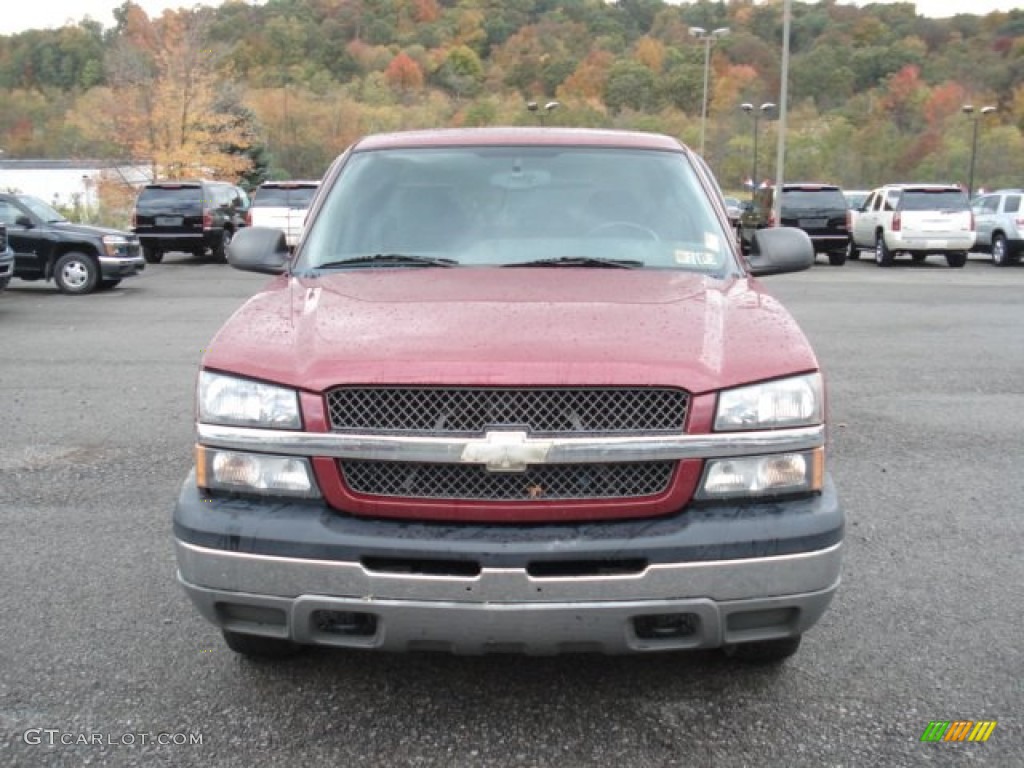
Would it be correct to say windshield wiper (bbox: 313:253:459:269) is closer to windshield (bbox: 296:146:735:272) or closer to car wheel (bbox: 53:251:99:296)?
windshield (bbox: 296:146:735:272)

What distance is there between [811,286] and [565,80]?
66.5m

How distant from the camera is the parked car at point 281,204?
72.3ft

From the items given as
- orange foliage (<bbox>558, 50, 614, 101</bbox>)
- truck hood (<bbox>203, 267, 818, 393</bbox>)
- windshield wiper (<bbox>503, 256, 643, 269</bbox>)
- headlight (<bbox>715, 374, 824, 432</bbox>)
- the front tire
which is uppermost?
orange foliage (<bbox>558, 50, 614, 101</bbox>)

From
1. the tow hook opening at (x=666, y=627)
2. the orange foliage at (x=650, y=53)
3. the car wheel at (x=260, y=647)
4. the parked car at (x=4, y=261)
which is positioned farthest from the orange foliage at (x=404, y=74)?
the tow hook opening at (x=666, y=627)

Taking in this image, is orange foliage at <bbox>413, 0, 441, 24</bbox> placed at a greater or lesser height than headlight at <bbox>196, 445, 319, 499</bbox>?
greater

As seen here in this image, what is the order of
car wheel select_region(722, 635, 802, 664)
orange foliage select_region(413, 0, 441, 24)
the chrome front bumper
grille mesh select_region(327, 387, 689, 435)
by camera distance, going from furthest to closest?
orange foliage select_region(413, 0, 441, 24), car wheel select_region(722, 635, 802, 664), grille mesh select_region(327, 387, 689, 435), the chrome front bumper

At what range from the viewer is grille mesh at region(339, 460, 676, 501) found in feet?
9.06

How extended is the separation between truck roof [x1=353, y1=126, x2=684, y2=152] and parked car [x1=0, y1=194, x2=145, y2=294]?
44.1ft

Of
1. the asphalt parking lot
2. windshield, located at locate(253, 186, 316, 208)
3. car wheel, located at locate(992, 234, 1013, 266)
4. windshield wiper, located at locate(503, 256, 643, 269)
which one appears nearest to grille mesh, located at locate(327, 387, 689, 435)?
the asphalt parking lot

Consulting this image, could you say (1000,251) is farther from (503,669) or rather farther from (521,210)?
(503,669)

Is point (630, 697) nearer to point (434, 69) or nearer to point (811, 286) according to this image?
point (811, 286)

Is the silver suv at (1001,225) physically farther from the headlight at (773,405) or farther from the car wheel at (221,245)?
the headlight at (773,405)

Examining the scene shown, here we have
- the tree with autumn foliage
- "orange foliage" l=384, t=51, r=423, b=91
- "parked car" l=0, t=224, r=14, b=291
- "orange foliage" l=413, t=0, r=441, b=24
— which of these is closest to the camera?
"parked car" l=0, t=224, r=14, b=291

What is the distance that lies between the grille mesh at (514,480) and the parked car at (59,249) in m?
15.3
